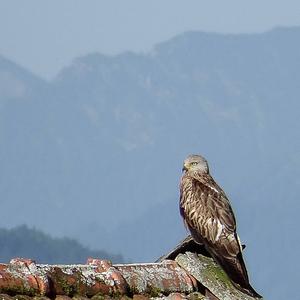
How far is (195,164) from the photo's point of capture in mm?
16219

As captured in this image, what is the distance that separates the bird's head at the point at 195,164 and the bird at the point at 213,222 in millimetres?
47

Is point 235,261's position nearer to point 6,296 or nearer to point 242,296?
point 242,296

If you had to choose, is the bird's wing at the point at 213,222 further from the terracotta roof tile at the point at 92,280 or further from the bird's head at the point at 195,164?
the terracotta roof tile at the point at 92,280

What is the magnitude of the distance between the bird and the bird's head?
0.05 meters

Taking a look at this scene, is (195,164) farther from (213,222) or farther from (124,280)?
(124,280)

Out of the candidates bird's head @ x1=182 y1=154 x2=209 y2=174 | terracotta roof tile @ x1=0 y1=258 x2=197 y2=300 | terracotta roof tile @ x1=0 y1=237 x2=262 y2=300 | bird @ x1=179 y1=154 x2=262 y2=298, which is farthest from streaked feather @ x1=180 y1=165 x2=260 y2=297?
terracotta roof tile @ x1=0 y1=258 x2=197 y2=300

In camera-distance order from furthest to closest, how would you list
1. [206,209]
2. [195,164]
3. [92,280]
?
[195,164]
[206,209]
[92,280]

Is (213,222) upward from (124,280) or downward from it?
upward

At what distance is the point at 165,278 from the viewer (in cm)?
1258

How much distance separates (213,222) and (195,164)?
1.88 metres

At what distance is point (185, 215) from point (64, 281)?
11.6 feet

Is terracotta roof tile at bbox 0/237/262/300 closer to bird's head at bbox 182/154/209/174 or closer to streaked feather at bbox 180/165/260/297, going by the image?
streaked feather at bbox 180/165/260/297

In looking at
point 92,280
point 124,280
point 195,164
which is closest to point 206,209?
point 195,164

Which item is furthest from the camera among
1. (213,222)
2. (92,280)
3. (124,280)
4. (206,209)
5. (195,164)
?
(195,164)
